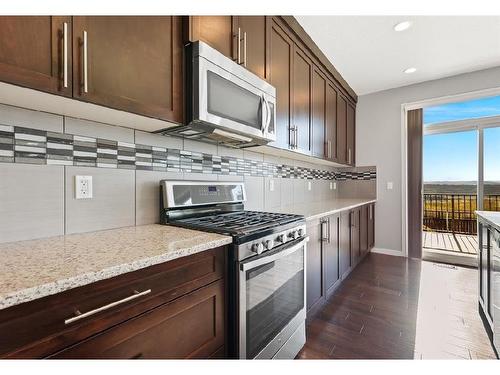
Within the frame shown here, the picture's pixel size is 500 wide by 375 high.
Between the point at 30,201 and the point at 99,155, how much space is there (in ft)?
1.15

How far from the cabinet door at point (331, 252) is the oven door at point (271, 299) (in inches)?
22.4

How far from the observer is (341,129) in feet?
11.5

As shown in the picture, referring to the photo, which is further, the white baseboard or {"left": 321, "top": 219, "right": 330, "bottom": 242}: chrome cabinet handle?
the white baseboard

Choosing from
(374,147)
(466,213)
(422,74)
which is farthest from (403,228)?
(422,74)

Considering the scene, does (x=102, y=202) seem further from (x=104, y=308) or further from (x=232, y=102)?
(x=232, y=102)

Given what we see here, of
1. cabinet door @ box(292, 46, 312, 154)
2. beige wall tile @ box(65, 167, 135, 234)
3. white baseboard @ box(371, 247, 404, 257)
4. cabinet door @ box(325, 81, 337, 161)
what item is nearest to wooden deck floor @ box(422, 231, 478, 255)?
white baseboard @ box(371, 247, 404, 257)

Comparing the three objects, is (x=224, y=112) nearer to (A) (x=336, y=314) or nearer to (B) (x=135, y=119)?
(B) (x=135, y=119)

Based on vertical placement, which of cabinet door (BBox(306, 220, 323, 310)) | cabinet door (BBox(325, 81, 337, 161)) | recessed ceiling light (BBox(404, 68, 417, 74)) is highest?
recessed ceiling light (BBox(404, 68, 417, 74))

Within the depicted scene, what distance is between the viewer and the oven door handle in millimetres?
1174

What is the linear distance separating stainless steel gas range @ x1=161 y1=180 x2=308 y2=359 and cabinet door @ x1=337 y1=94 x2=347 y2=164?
2.09 meters

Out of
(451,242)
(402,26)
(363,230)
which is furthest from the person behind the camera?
(451,242)

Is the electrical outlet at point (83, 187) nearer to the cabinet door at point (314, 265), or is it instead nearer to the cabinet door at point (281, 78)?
the cabinet door at point (281, 78)

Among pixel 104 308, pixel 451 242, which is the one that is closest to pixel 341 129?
pixel 451 242

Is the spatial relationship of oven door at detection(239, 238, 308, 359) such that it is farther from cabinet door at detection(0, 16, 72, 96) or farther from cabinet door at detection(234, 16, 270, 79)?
cabinet door at detection(234, 16, 270, 79)
